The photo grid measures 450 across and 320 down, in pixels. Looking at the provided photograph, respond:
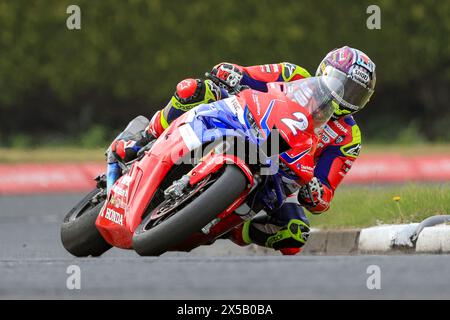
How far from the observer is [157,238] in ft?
27.9

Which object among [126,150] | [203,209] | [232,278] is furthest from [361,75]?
[232,278]

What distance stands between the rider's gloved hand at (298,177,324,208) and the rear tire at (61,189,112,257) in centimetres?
145

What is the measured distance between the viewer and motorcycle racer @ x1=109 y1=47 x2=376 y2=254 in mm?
A: 9594

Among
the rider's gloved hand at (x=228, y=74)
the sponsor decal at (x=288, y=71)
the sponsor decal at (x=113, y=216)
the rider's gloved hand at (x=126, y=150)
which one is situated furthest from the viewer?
the sponsor decal at (x=288, y=71)

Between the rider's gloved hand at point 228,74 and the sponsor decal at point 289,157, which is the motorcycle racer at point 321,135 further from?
the sponsor decal at point 289,157

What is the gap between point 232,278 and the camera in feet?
24.1

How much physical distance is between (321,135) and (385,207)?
1905 millimetres

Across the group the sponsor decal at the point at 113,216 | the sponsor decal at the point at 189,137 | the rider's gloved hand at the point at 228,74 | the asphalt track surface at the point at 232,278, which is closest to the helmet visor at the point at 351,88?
the rider's gloved hand at the point at 228,74

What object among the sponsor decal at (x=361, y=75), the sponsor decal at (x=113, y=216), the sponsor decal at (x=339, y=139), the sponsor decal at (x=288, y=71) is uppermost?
the sponsor decal at (x=288, y=71)

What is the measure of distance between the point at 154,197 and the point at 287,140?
947 mm

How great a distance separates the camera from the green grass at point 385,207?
36.8ft

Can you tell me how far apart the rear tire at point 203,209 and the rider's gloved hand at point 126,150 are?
1.37 m

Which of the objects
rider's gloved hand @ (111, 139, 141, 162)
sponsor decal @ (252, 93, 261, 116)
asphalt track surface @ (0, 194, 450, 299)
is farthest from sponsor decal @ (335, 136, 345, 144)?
asphalt track surface @ (0, 194, 450, 299)
